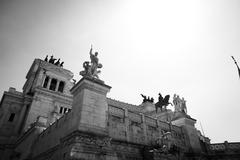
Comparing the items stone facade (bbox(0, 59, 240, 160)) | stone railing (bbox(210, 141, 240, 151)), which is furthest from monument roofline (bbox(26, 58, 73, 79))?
stone railing (bbox(210, 141, 240, 151))

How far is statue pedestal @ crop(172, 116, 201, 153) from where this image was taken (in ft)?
60.0

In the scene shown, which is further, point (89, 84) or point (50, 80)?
point (50, 80)

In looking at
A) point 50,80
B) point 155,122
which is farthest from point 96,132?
point 50,80

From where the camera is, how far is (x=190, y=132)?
63.0 ft

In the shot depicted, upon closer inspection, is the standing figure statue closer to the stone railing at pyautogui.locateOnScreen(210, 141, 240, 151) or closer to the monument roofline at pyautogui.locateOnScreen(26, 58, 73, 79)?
the stone railing at pyautogui.locateOnScreen(210, 141, 240, 151)

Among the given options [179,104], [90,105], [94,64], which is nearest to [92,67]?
[94,64]

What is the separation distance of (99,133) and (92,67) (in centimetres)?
505

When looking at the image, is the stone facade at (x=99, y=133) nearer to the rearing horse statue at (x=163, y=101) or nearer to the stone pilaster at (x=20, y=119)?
the stone pilaster at (x=20, y=119)

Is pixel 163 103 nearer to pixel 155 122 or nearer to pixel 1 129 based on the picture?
pixel 155 122

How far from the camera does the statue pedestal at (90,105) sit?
10203 millimetres

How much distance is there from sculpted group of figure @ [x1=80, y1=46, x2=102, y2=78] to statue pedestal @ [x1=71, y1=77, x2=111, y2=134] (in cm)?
88

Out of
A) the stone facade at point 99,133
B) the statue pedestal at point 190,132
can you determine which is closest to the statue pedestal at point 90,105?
the stone facade at point 99,133

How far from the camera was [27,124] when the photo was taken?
103 feet

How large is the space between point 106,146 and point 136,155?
4.38 meters
